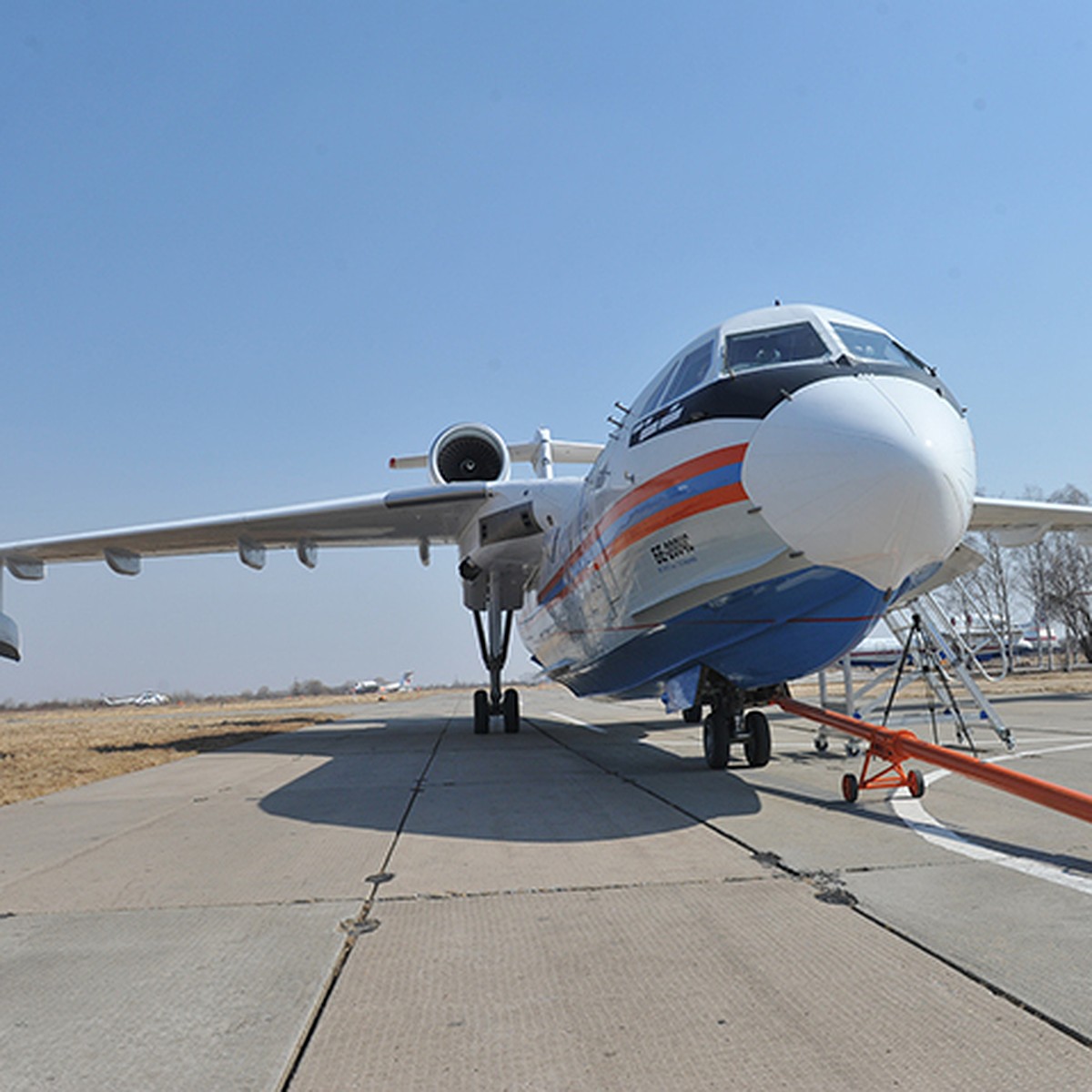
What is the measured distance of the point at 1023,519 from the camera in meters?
13.1

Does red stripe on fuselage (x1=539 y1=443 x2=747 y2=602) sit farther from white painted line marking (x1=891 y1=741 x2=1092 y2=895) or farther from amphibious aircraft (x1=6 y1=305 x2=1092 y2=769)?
white painted line marking (x1=891 y1=741 x2=1092 y2=895)

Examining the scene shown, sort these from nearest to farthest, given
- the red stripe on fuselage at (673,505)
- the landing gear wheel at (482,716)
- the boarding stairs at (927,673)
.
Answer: the red stripe on fuselage at (673,505)
the boarding stairs at (927,673)
the landing gear wheel at (482,716)

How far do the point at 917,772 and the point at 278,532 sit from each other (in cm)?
1052

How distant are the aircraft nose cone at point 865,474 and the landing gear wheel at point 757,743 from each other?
8.88 feet

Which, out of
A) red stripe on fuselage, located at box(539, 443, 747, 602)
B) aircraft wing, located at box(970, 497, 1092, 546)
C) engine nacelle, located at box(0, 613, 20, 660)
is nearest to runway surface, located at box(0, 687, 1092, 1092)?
red stripe on fuselage, located at box(539, 443, 747, 602)

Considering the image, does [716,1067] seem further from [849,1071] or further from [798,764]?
[798,764]

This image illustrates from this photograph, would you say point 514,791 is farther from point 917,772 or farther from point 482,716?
point 482,716

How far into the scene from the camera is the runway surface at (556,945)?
2.10 metres

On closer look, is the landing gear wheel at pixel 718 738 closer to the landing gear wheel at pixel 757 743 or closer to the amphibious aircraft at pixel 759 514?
the amphibious aircraft at pixel 759 514

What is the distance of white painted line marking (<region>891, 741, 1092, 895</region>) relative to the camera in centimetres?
Result: 361

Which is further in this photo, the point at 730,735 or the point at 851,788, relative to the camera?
the point at 730,735

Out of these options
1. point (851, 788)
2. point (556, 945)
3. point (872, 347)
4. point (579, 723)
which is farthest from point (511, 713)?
point (556, 945)

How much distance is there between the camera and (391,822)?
A: 5484 millimetres

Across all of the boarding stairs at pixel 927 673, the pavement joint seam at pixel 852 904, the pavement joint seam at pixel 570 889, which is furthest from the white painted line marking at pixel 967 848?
the boarding stairs at pixel 927 673
